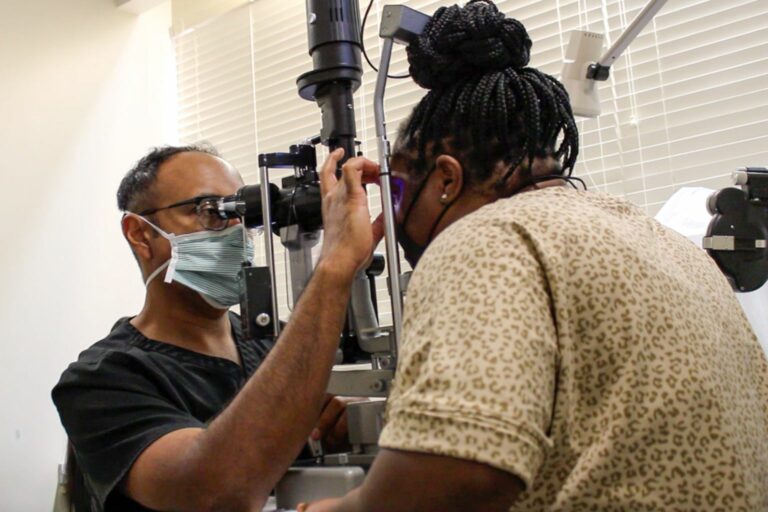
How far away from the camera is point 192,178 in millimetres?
1738

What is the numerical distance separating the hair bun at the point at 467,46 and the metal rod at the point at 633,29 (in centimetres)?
34

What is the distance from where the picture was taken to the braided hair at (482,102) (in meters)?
0.99

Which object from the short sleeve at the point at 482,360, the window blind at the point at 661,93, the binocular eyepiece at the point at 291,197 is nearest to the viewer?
the short sleeve at the point at 482,360

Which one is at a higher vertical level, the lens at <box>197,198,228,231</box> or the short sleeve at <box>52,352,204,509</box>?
the lens at <box>197,198,228,231</box>

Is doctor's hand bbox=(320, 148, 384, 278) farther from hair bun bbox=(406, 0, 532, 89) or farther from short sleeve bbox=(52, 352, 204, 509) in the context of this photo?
short sleeve bbox=(52, 352, 204, 509)

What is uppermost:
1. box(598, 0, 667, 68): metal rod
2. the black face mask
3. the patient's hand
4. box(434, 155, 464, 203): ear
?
box(598, 0, 667, 68): metal rod

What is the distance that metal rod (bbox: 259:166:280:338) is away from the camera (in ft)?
4.09

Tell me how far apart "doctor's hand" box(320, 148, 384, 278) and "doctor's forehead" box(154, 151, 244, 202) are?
0.62 metres

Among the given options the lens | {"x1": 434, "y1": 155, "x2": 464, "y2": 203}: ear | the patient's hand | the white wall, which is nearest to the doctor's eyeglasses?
the lens

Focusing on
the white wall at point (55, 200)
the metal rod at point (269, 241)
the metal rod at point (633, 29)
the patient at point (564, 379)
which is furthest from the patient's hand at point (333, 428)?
the white wall at point (55, 200)

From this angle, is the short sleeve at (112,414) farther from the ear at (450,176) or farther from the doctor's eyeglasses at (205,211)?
the ear at (450,176)

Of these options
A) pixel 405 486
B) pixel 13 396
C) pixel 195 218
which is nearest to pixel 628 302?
pixel 405 486

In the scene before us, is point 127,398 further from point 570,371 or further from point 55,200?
point 55,200

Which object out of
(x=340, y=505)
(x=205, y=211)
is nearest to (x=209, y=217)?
(x=205, y=211)
